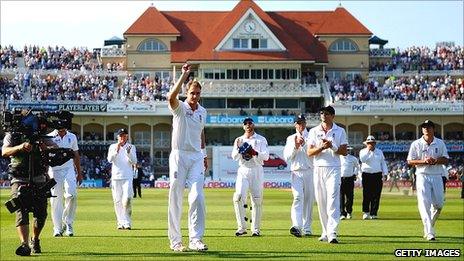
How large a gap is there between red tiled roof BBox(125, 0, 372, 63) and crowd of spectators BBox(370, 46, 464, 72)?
415 cm

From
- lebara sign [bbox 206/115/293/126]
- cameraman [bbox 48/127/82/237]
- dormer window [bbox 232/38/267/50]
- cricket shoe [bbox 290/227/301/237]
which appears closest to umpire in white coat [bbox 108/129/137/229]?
cameraman [bbox 48/127/82/237]

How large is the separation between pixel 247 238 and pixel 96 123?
66801 mm

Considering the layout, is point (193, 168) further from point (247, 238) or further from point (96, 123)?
point (96, 123)

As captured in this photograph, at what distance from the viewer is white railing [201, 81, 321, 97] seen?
278ft

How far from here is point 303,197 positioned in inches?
778

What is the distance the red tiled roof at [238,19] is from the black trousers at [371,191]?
193ft

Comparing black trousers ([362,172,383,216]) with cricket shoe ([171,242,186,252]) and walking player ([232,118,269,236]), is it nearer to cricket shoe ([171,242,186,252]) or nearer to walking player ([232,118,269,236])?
walking player ([232,118,269,236])

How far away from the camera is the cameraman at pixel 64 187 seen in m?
19.7

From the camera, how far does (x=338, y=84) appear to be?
87.5 metres

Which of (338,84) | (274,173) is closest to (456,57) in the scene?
(338,84)

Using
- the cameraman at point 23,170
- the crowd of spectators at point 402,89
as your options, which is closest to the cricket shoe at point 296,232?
the cameraman at point 23,170

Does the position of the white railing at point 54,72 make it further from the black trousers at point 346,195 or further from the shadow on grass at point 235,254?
the shadow on grass at point 235,254

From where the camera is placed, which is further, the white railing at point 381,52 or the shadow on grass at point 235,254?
the white railing at point 381,52

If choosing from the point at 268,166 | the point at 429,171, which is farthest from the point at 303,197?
the point at 268,166
